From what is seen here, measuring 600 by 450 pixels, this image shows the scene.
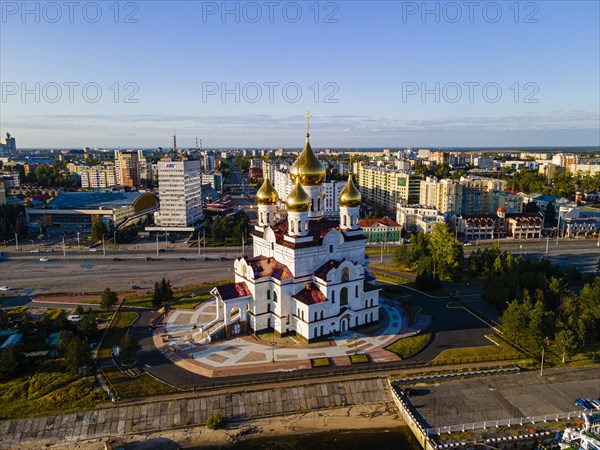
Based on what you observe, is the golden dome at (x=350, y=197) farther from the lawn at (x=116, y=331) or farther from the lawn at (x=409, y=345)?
the lawn at (x=116, y=331)

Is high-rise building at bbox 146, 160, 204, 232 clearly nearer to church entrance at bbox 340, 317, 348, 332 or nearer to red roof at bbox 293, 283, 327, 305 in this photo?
red roof at bbox 293, 283, 327, 305

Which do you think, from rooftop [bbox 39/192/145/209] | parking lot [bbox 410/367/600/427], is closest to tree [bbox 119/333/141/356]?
parking lot [bbox 410/367/600/427]

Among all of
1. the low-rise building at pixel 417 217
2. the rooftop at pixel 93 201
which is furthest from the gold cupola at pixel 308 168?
A: the rooftop at pixel 93 201

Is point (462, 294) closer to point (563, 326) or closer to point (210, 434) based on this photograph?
point (563, 326)

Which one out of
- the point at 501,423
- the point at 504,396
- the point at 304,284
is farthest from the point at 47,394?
the point at 504,396

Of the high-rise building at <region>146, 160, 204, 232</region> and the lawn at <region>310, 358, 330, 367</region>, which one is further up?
the high-rise building at <region>146, 160, 204, 232</region>

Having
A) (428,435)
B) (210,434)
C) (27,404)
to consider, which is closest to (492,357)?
(428,435)

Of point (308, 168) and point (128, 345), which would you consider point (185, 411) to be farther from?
point (308, 168)
